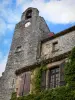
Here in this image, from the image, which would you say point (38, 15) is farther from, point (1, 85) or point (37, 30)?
point (1, 85)

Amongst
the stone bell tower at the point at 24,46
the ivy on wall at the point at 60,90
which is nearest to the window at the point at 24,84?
the ivy on wall at the point at 60,90

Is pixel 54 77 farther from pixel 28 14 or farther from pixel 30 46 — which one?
pixel 28 14

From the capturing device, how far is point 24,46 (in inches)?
1021

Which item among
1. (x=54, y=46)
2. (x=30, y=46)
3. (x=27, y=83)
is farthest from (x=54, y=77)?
(x=30, y=46)

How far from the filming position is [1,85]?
2405 centimetres

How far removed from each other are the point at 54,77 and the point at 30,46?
36.7 feet

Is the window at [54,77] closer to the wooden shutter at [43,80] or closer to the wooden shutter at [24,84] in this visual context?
the wooden shutter at [43,80]

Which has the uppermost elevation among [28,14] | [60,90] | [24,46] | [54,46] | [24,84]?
[28,14]

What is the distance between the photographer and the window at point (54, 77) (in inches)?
557

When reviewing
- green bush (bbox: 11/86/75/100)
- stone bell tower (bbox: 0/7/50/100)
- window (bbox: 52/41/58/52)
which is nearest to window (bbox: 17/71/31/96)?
green bush (bbox: 11/86/75/100)

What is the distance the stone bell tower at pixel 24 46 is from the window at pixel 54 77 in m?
8.30

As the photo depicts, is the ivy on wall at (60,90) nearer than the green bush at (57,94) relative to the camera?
No

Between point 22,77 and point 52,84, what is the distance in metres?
2.97

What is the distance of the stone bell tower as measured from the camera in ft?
77.9
